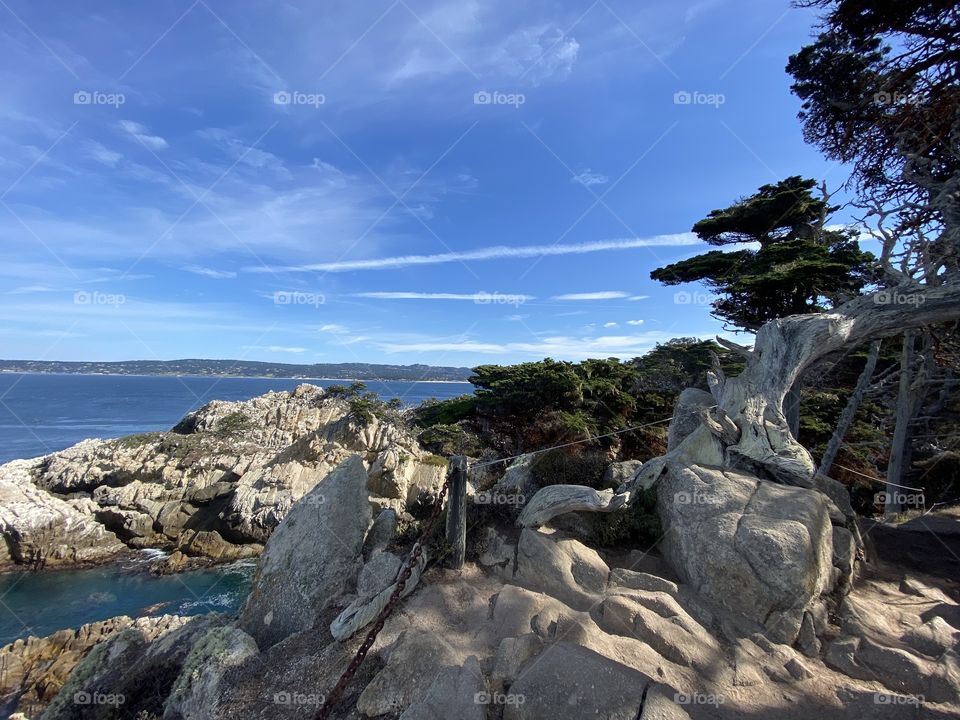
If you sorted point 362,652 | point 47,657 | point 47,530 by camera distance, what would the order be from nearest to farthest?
point 362,652 → point 47,657 → point 47,530

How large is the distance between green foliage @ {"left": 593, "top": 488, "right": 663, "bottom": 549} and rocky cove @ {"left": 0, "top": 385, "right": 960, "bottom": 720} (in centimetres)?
10

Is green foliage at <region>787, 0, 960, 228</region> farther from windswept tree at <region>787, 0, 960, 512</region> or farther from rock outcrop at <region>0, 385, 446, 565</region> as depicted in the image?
rock outcrop at <region>0, 385, 446, 565</region>

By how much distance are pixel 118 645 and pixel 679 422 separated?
32.4 ft

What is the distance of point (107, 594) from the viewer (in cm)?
1853

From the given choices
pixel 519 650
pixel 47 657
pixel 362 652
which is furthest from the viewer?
pixel 47 657

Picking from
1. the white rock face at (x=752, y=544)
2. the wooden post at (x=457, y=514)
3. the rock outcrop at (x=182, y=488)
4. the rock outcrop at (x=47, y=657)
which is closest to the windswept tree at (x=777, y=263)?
the white rock face at (x=752, y=544)

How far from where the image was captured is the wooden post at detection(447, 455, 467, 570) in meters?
5.86

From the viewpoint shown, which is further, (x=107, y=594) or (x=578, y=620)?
(x=107, y=594)

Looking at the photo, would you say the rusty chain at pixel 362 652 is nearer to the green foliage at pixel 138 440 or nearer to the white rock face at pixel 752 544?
the white rock face at pixel 752 544

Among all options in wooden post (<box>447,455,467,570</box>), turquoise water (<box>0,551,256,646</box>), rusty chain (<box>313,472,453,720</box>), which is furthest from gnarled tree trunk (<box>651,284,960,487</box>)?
turquoise water (<box>0,551,256,646</box>)

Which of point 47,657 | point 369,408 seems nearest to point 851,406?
point 47,657

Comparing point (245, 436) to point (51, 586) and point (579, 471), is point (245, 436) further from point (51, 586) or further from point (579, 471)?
point (579, 471)

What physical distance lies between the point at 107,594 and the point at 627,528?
22.1 meters

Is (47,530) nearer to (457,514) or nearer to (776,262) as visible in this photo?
(457,514)
